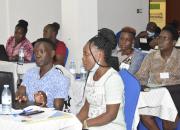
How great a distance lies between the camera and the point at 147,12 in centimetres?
1004

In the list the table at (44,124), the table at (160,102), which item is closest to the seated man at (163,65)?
the table at (160,102)

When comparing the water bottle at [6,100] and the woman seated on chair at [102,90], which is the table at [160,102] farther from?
the water bottle at [6,100]

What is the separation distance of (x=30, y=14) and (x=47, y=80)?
5108 millimetres

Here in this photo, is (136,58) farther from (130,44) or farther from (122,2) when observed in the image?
(122,2)

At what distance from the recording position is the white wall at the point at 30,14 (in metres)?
8.34

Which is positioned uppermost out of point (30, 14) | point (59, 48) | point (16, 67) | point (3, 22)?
point (30, 14)

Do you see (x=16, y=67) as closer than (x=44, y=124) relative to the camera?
No

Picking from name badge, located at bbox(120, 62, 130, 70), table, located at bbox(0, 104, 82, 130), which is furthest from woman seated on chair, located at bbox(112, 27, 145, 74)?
table, located at bbox(0, 104, 82, 130)

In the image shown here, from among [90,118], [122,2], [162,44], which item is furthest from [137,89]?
[122,2]

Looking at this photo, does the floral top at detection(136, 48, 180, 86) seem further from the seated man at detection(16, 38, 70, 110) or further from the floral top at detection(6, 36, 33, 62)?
the floral top at detection(6, 36, 33, 62)

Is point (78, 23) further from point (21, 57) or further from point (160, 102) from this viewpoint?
point (160, 102)

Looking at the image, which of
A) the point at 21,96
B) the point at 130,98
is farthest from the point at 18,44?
the point at 130,98

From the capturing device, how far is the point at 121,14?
9570 millimetres

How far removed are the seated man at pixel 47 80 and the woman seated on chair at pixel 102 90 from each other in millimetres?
389
